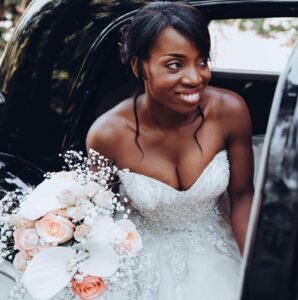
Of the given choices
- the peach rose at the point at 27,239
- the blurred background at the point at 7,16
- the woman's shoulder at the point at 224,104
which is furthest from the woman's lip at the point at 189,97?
the blurred background at the point at 7,16

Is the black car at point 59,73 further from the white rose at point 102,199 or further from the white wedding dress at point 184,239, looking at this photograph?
the white rose at point 102,199

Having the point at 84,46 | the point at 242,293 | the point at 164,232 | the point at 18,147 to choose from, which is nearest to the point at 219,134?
the point at 164,232

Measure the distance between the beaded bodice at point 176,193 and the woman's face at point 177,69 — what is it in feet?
0.97

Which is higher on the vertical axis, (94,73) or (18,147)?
(94,73)

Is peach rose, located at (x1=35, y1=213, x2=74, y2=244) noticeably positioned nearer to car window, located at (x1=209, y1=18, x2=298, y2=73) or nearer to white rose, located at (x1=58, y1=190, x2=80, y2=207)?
white rose, located at (x1=58, y1=190, x2=80, y2=207)

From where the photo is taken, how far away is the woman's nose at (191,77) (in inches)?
75.5

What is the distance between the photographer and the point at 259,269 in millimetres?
1254

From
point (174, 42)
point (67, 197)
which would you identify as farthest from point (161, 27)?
point (67, 197)

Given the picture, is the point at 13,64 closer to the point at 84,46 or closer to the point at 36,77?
the point at 36,77

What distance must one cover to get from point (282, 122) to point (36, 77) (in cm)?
128

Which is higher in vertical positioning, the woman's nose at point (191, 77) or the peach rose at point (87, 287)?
the woman's nose at point (191, 77)

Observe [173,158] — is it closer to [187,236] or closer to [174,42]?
[187,236]

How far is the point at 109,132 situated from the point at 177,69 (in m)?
0.39

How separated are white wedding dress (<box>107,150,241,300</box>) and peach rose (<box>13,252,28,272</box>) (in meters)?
0.36
